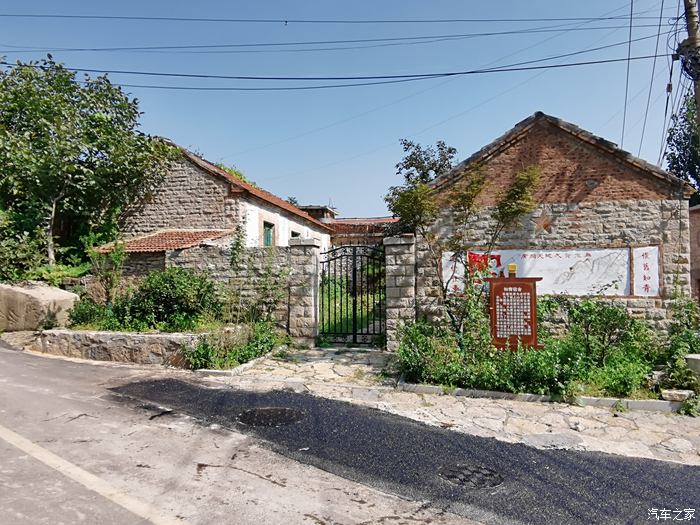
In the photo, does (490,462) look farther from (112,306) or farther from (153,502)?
(112,306)

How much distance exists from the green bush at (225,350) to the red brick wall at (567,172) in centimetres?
577

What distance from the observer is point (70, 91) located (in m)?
15.8

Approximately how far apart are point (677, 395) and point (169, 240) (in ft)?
42.3

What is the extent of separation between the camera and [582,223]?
9.18 m

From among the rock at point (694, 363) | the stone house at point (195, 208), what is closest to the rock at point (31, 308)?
the stone house at point (195, 208)

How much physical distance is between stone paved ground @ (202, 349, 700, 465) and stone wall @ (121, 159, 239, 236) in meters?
8.37

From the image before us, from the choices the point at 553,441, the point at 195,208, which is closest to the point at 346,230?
the point at 195,208

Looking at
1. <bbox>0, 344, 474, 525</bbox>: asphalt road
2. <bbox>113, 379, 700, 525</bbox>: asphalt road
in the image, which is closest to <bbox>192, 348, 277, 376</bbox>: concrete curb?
<bbox>113, 379, 700, 525</bbox>: asphalt road

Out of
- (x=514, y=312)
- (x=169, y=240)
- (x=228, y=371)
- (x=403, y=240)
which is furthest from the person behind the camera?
(x=169, y=240)

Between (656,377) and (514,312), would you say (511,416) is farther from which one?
(656,377)

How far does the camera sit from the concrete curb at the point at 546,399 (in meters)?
6.05

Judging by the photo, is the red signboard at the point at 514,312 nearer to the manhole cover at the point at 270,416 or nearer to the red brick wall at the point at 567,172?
the red brick wall at the point at 567,172

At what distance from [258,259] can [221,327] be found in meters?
2.05

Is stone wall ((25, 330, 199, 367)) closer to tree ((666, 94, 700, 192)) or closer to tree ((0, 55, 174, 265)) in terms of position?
tree ((0, 55, 174, 265))
